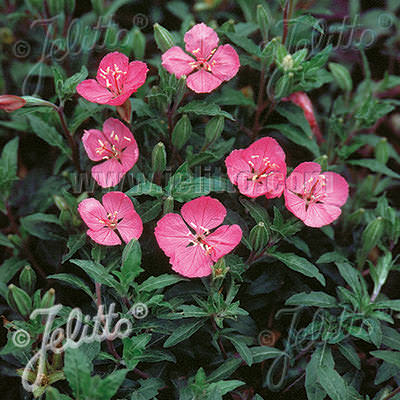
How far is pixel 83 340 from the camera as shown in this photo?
1.59 meters

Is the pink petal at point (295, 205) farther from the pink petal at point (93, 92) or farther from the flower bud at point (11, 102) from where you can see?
the flower bud at point (11, 102)

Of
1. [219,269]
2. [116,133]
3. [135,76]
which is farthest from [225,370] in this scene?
[135,76]

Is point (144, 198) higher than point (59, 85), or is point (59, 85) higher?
point (59, 85)

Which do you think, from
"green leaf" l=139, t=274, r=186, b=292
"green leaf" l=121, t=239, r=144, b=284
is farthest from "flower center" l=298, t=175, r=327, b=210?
"green leaf" l=121, t=239, r=144, b=284

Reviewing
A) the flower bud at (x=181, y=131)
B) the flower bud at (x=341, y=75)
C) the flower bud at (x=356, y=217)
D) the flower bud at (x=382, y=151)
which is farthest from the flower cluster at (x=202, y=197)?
the flower bud at (x=341, y=75)

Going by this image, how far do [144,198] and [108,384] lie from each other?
0.73 m

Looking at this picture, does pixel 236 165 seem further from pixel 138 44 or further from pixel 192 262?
pixel 138 44

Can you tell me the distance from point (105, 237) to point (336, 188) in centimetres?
84

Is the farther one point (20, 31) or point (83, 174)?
point (20, 31)

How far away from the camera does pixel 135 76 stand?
1750 millimetres

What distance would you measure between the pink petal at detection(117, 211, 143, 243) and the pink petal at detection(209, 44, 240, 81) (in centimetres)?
58

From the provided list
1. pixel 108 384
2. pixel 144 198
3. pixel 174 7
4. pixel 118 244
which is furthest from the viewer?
pixel 174 7

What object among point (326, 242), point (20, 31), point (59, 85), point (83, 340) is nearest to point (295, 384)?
point (326, 242)

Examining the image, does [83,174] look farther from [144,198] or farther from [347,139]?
[347,139]
